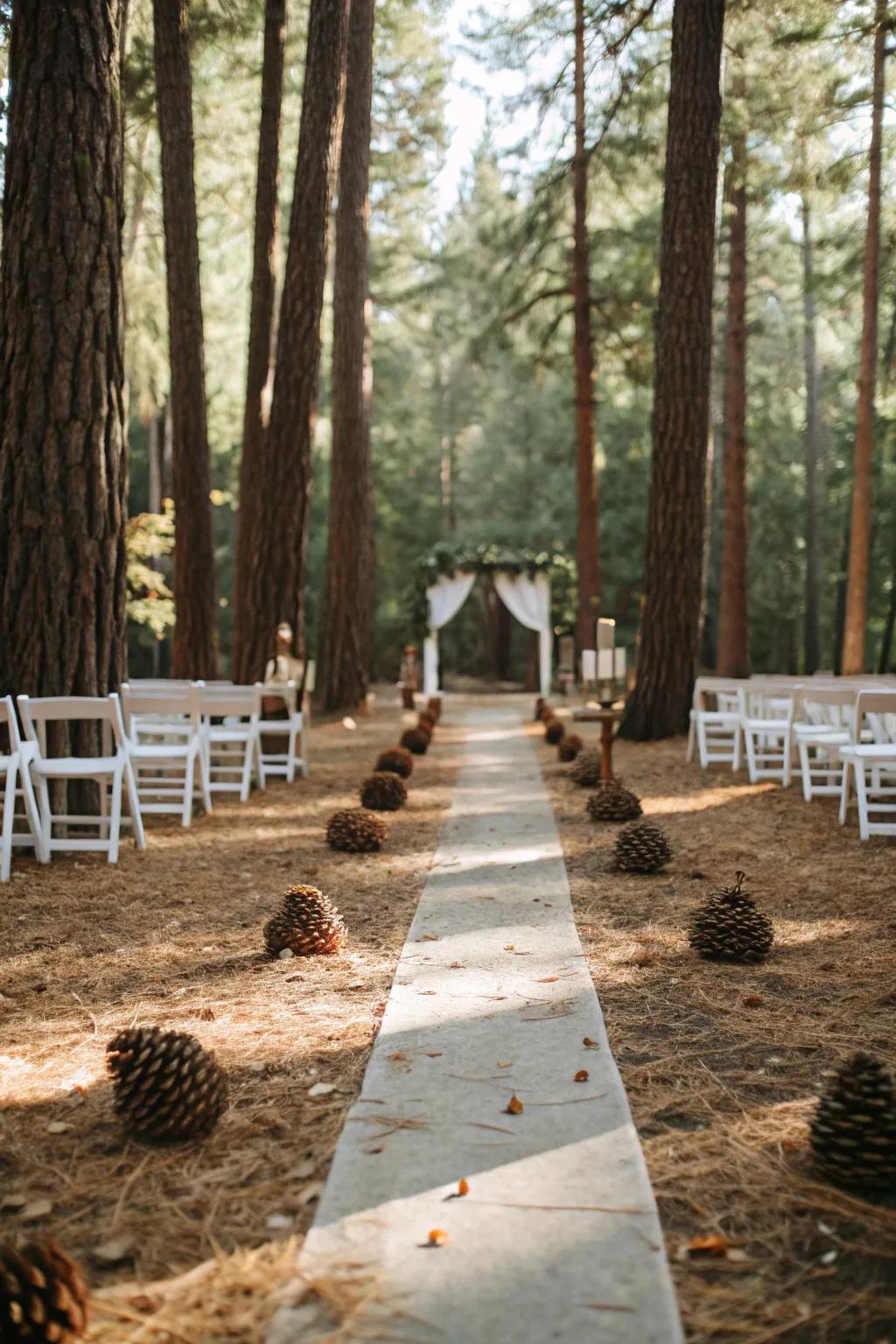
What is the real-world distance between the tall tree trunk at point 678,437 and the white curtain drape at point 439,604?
10762 mm

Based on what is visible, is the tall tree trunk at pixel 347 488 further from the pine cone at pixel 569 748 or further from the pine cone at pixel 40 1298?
the pine cone at pixel 40 1298

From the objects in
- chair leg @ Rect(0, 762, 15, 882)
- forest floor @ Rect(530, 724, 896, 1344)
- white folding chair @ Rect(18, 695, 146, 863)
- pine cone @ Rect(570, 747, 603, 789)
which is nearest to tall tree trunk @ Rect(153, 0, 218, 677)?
pine cone @ Rect(570, 747, 603, 789)

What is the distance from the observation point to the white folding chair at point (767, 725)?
9383 millimetres

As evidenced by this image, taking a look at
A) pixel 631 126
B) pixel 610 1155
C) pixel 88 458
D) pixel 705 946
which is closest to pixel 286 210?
pixel 631 126

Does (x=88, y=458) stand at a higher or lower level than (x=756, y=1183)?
higher

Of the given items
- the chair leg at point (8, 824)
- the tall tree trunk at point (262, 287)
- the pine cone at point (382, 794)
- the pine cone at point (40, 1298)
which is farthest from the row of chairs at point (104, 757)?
the pine cone at point (40, 1298)

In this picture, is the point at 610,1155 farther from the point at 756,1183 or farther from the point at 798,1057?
the point at 798,1057

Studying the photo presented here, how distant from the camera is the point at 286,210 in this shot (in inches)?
918

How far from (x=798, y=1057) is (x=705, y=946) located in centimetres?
111

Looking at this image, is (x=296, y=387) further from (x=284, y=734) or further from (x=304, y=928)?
(x=304, y=928)

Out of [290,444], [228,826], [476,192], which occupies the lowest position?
[228,826]

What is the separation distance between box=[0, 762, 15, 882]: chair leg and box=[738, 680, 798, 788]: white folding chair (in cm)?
560

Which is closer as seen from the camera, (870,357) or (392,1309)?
(392,1309)

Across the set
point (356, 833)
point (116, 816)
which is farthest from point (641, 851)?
point (116, 816)
